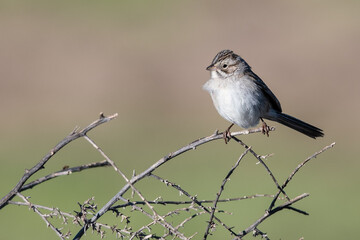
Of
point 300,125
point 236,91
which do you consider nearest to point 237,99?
point 236,91

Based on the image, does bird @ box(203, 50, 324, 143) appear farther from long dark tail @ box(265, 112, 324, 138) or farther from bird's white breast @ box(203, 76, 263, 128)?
long dark tail @ box(265, 112, 324, 138)

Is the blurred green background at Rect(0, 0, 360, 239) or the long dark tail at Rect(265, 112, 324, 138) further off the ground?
the blurred green background at Rect(0, 0, 360, 239)

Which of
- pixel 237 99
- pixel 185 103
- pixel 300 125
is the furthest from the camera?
pixel 185 103

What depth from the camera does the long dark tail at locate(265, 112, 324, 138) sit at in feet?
20.6

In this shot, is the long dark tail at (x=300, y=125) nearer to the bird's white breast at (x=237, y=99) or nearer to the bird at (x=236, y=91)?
the bird at (x=236, y=91)

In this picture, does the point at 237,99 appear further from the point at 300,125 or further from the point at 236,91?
the point at 300,125

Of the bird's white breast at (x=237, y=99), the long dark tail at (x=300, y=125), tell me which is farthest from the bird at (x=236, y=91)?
the long dark tail at (x=300, y=125)

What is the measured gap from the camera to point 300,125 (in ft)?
20.9

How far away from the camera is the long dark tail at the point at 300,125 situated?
6273 mm

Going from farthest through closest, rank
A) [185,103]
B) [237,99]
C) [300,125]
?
[185,103]
[300,125]
[237,99]

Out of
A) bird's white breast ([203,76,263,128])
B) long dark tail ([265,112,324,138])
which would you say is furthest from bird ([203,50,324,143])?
long dark tail ([265,112,324,138])

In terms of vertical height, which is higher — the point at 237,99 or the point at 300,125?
the point at 300,125

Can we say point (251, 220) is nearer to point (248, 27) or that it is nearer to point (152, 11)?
point (248, 27)

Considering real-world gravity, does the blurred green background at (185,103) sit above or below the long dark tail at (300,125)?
above
